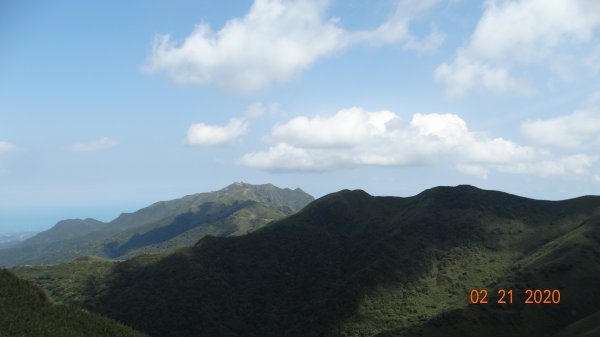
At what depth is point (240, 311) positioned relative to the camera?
159 metres

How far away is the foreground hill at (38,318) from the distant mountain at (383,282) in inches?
2541

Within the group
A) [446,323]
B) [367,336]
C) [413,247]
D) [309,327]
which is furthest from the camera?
[413,247]

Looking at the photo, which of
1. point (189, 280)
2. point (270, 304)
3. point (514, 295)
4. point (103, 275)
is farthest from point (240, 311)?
point (514, 295)

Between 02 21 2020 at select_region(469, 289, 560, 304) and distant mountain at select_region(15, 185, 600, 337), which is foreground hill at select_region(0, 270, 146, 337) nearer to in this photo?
distant mountain at select_region(15, 185, 600, 337)

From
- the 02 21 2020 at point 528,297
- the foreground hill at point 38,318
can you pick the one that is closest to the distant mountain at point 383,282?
the 02 21 2020 at point 528,297

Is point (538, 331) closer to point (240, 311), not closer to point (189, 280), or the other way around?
point (240, 311)

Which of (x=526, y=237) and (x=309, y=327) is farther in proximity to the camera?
(x=526, y=237)

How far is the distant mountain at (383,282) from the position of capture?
127188 mm

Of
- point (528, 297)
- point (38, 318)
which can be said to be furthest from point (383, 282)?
point (38, 318)

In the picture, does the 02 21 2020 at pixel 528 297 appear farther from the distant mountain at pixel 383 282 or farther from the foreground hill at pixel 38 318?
the foreground hill at pixel 38 318

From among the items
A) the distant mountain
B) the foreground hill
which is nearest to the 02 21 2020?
the distant mountain

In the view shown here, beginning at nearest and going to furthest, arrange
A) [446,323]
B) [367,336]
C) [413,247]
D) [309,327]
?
[446,323] < [367,336] < [309,327] < [413,247]

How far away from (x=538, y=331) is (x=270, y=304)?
9237 cm

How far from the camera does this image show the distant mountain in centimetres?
12719
